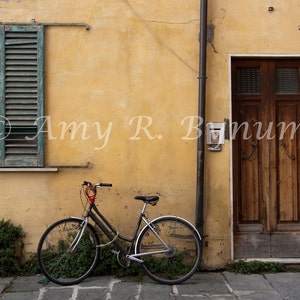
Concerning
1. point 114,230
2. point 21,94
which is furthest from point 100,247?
point 21,94

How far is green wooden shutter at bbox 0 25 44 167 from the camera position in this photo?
5.86 meters

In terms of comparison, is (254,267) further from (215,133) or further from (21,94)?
(21,94)

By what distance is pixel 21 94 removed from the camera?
5898 millimetres

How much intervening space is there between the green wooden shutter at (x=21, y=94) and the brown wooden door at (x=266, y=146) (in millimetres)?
2477

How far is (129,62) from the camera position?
5.93m

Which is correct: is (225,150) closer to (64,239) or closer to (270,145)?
(270,145)

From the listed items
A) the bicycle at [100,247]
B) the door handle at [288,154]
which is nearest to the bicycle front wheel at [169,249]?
the bicycle at [100,247]

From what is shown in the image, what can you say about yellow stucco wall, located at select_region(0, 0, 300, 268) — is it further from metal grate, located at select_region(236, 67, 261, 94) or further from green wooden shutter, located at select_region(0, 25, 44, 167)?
metal grate, located at select_region(236, 67, 261, 94)

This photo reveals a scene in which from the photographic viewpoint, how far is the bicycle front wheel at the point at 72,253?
17.9ft

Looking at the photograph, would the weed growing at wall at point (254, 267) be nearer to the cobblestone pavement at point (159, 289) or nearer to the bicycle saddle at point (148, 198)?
the cobblestone pavement at point (159, 289)

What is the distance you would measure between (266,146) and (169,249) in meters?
1.84

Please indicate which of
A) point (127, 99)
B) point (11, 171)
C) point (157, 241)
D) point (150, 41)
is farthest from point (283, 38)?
point (11, 171)

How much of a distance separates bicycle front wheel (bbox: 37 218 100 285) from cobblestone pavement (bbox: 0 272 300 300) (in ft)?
0.49

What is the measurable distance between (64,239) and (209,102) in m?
2.45
